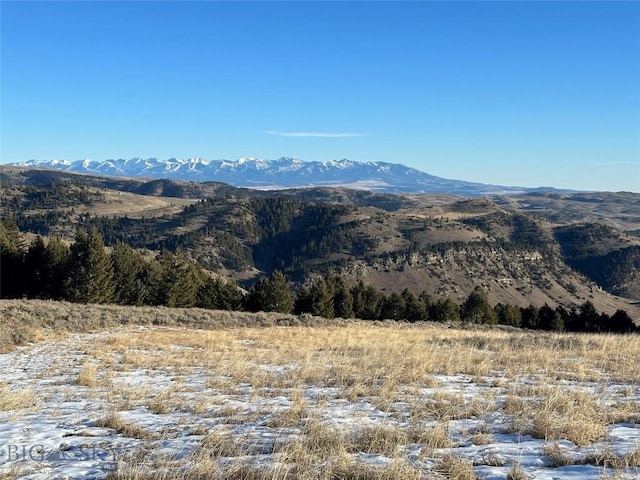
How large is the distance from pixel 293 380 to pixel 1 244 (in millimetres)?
54822

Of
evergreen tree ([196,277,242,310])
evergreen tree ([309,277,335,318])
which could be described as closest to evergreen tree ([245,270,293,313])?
evergreen tree ([309,277,335,318])

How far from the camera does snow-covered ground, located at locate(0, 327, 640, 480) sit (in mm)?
5434

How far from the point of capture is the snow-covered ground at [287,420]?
5.43 meters

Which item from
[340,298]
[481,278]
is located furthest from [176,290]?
[481,278]

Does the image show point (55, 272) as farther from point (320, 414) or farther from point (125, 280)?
point (320, 414)

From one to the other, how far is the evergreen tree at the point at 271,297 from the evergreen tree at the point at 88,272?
647 inches

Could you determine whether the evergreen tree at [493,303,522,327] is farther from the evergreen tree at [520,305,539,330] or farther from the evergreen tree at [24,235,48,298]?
the evergreen tree at [24,235,48,298]

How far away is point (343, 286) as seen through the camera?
69062 millimetres

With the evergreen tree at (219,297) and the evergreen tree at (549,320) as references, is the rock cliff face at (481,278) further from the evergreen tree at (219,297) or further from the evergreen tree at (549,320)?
the evergreen tree at (219,297)

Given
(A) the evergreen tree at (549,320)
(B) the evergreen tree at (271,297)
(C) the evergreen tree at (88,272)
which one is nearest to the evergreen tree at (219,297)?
(B) the evergreen tree at (271,297)

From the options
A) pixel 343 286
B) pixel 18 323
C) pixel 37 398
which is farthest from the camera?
pixel 343 286

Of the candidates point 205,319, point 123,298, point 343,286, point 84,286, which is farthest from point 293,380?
point 343,286

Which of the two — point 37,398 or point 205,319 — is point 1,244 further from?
point 37,398

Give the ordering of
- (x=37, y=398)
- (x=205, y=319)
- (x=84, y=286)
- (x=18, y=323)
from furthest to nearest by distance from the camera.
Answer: (x=84, y=286)
(x=205, y=319)
(x=18, y=323)
(x=37, y=398)
